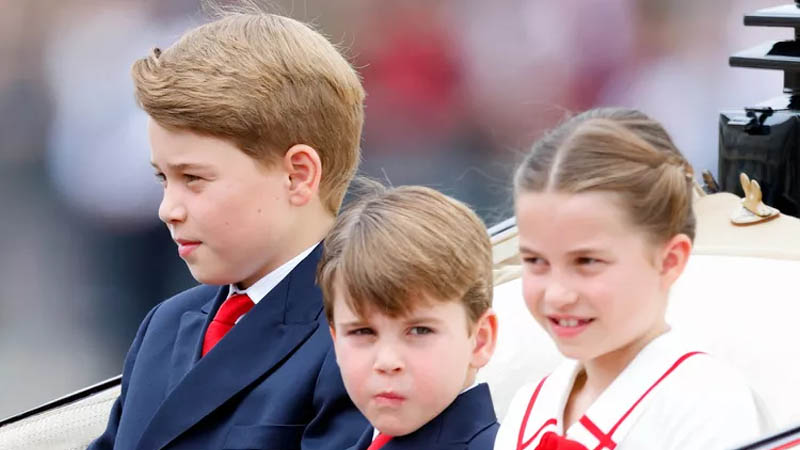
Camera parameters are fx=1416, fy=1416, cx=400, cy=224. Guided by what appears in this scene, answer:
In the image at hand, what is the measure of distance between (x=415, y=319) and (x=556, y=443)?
204 millimetres

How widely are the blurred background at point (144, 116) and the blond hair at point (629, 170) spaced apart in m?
1.80

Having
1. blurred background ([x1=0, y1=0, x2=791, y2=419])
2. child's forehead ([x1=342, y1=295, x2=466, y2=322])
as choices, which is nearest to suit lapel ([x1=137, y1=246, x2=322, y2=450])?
child's forehead ([x1=342, y1=295, x2=466, y2=322])

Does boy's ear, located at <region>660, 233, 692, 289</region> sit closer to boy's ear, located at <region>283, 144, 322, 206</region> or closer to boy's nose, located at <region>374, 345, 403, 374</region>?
boy's nose, located at <region>374, 345, 403, 374</region>

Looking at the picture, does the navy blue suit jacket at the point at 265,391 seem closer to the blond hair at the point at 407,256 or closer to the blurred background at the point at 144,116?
the blond hair at the point at 407,256

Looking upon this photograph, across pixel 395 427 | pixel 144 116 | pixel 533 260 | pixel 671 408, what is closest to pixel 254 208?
pixel 395 427

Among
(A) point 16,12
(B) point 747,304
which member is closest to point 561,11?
(A) point 16,12

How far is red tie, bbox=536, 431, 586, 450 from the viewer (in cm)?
108

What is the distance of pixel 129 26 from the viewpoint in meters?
3.36

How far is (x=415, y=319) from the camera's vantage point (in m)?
1.24

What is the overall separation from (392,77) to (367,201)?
7.35 ft

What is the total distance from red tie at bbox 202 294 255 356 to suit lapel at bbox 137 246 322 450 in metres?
0.05

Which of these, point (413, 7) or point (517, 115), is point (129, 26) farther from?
point (517, 115)

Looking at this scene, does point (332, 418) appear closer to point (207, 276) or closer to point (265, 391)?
point (265, 391)

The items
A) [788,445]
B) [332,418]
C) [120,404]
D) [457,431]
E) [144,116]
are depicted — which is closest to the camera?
[788,445]
